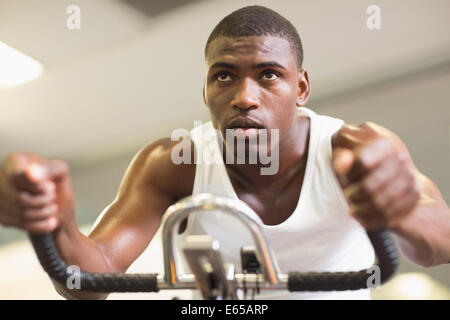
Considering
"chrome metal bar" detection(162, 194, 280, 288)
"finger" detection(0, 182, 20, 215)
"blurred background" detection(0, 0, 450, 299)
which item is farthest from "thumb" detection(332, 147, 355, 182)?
"blurred background" detection(0, 0, 450, 299)

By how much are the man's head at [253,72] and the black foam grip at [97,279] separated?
14.6 inches

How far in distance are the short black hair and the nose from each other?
0.10 m

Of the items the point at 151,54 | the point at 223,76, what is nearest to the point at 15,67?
the point at 151,54

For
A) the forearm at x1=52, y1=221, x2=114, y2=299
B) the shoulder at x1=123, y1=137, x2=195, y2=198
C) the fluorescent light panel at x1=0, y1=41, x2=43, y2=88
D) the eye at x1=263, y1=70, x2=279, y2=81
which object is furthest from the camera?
the fluorescent light panel at x1=0, y1=41, x2=43, y2=88

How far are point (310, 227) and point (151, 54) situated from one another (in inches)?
66.2

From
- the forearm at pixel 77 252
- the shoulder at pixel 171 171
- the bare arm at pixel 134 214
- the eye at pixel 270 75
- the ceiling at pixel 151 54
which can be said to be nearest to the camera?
the forearm at pixel 77 252

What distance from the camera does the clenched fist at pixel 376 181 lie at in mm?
526

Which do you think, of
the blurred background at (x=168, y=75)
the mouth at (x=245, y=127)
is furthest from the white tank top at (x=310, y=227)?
the blurred background at (x=168, y=75)

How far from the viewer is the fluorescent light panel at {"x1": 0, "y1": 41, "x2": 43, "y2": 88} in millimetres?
2396

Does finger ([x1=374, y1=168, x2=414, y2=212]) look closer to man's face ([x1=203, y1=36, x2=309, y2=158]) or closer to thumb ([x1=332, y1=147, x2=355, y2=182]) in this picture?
thumb ([x1=332, y1=147, x2=355, y2=182])

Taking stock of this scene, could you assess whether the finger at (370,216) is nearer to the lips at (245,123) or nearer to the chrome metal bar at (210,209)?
the chrome metal bar at (210,209)

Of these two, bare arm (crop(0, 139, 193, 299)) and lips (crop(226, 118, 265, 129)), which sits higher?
lips (crop(226, 118, 265, 129))

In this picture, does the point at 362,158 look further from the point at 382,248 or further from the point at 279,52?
the point at 279,52

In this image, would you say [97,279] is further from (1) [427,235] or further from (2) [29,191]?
(1) [427,235]
